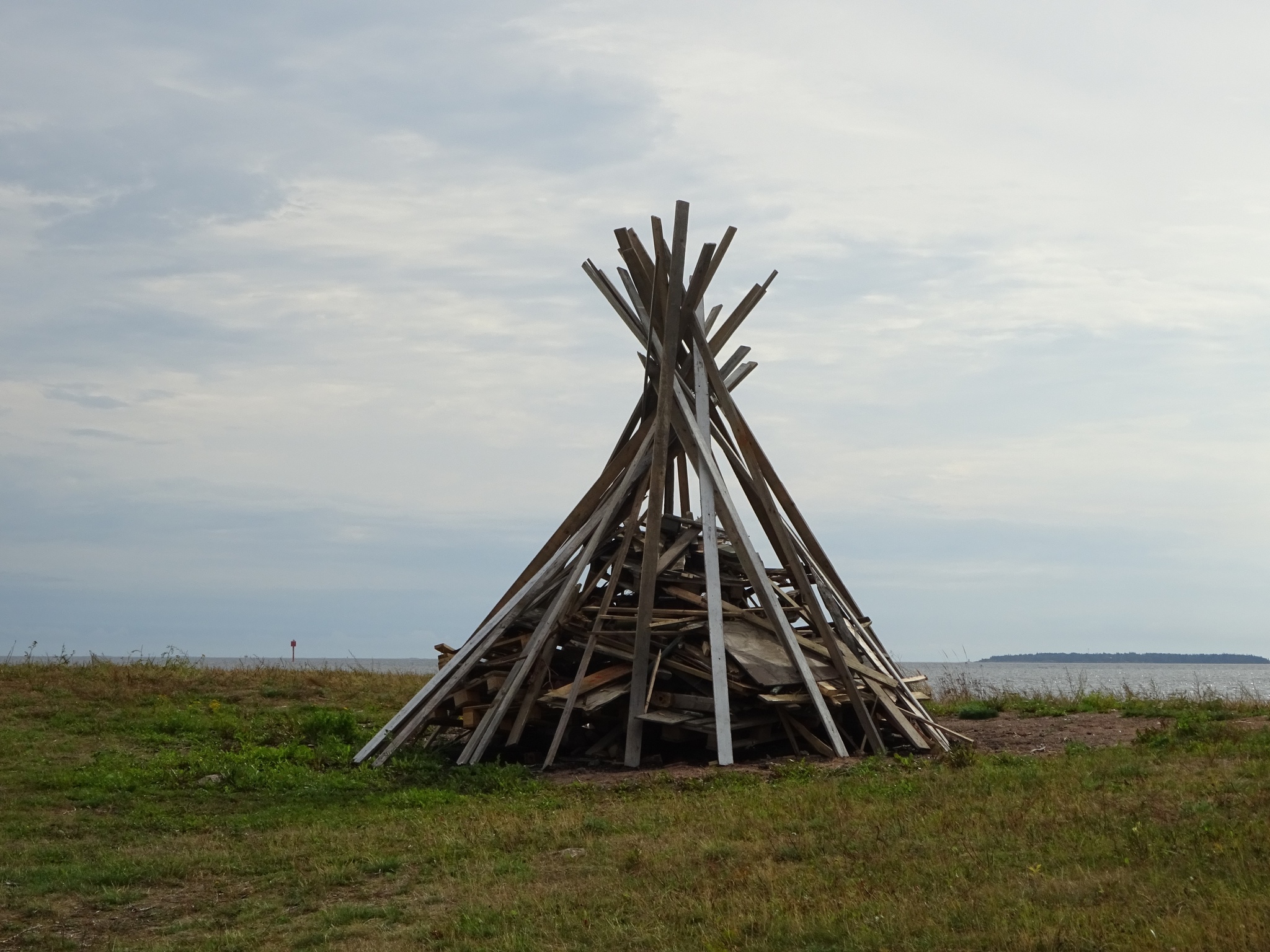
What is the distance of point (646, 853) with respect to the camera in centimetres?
775

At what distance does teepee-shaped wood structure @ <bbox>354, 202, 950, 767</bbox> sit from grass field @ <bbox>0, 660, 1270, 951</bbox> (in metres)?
0.99

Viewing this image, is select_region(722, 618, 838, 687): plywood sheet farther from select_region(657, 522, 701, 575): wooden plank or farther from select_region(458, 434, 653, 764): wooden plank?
select_region(458, 434, 653, 764): wooden plank

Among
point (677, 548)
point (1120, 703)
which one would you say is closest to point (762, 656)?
point (677, 548)

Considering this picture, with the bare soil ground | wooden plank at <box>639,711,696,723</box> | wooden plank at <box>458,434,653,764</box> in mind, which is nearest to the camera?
the bare soil ground

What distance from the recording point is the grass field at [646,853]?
5.98m

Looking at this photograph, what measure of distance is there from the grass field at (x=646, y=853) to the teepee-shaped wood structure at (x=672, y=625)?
3.25 ft

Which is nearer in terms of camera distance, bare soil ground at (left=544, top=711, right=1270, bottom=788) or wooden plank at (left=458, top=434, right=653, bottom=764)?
bare soil ground at (left=544, top=711, right=1270, bottom=788)

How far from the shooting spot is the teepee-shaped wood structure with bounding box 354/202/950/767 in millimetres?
12023

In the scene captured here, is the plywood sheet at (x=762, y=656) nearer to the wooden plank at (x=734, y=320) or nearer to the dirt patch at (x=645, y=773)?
the dirt patch at (x=645, y=773)

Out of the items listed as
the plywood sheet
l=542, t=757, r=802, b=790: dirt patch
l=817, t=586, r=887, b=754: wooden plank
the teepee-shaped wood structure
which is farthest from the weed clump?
l=542, t=757, r=802, b=790: dirt patch

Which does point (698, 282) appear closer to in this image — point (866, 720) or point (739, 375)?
point (739, 375)

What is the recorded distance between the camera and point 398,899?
725cm

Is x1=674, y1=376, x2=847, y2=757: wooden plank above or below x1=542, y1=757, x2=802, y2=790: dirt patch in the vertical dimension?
above

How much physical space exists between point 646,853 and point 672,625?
4896 millimetres
